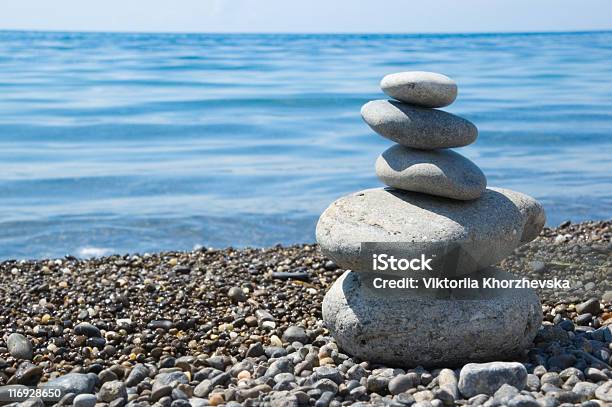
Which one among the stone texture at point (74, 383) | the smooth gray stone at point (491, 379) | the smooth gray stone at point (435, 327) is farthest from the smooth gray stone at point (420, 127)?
the stone texture at point (74, 383)

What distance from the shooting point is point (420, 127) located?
4996mm

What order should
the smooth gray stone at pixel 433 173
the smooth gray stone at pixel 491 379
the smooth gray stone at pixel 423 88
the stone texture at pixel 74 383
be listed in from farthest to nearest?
the smooth gray stone at pixel 423 88
the smooth gray stone at pixel 433 173
the stone texture at pixel 74 383
the smooth gray stone at pixel 491 379

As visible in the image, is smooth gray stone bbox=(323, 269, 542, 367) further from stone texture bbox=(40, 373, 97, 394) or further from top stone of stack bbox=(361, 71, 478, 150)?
stone texture bbox=(40, 373, 97, 394)

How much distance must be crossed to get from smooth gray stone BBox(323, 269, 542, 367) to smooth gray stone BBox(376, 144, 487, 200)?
1.97 feet

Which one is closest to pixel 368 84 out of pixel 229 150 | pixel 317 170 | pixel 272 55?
pixel 229 150

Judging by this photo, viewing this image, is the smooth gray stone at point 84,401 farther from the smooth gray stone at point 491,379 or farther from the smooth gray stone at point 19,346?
the smooth gray stone at point 491,379

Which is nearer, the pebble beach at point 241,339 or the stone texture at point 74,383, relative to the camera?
the pebble beach at point 241,339

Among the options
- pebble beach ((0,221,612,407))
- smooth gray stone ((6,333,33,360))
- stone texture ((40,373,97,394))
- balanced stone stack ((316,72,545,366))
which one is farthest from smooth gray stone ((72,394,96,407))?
balanced stone stack ((316,72,545,366))

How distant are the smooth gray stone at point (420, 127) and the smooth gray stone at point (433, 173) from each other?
0.07 meters

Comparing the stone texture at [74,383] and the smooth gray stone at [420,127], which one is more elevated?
the smooth gray stone at [420,127]

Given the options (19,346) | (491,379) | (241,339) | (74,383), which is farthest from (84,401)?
(491,379)

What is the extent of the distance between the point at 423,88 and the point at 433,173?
51 cm

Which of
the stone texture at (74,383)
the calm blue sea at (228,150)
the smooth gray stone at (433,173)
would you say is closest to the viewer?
the stone texture at (74,383)

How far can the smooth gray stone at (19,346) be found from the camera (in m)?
5.05
